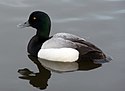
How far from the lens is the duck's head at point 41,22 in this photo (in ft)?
23.5

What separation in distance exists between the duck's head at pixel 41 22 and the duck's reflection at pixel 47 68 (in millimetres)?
459

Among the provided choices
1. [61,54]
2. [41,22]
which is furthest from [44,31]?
[61,54]

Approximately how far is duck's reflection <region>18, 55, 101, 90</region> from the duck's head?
459 millimetres

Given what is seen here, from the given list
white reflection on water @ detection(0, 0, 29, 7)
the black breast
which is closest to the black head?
the black breast

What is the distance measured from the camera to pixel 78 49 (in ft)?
22.5

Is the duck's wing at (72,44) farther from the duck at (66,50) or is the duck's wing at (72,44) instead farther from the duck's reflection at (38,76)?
the duck's reflection at (38,76)

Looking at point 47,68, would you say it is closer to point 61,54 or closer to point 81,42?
point 61,54

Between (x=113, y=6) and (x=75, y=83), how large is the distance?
2963mm

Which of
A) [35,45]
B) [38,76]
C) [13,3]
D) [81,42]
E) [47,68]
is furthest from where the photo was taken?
[13,3]

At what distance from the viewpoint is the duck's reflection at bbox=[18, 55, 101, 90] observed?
6492 millimetres

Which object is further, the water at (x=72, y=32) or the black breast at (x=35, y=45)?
the black breast at (x=35, y=45)

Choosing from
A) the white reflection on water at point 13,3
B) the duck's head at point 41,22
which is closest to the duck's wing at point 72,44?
the duck's head at point 41,22

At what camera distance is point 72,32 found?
25.6 ft

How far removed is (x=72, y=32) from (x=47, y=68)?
122 centimetres
